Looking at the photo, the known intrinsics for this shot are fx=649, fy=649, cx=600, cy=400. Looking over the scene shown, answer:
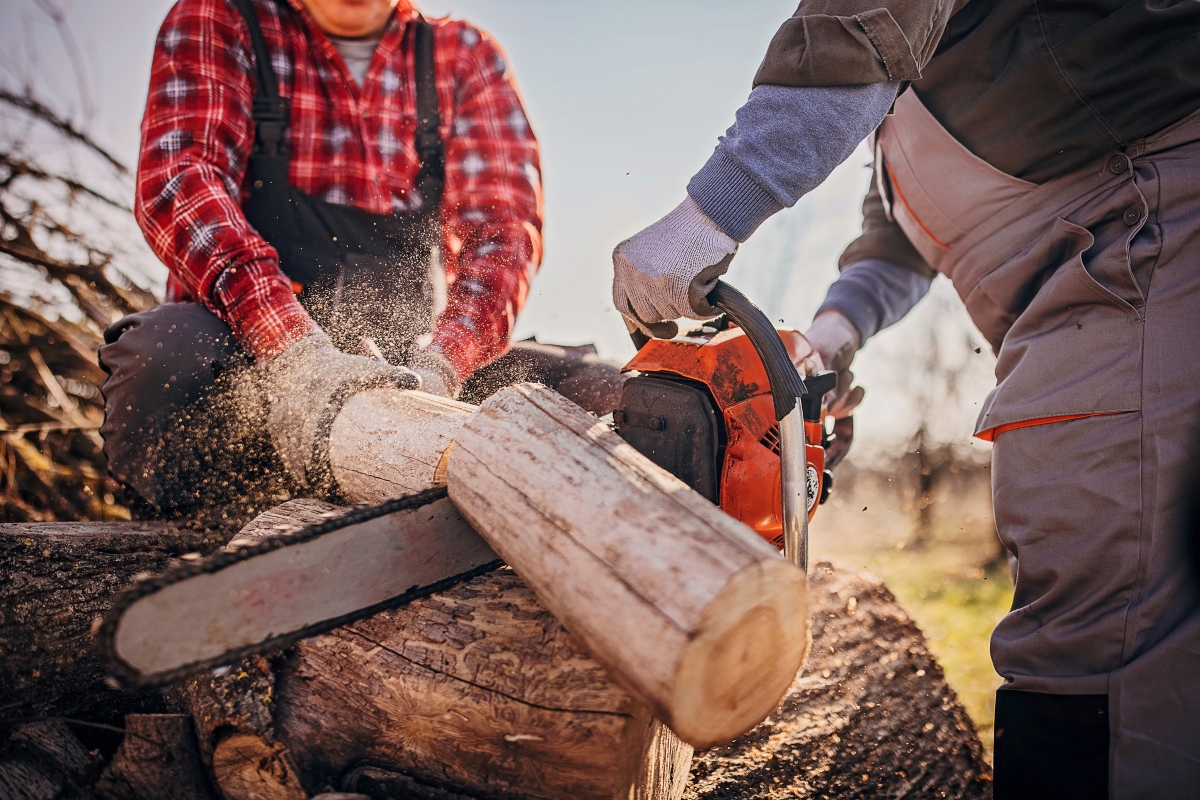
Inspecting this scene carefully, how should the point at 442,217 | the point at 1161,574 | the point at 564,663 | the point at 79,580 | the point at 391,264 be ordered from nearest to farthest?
1. the point at 564,663
2. the point at 1161,574
3. the point at 79,580
4. the point at 391,264
5. the point at 442,217

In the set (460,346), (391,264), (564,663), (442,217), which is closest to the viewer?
(564,663)

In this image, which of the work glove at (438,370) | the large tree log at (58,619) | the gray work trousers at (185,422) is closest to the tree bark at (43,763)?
the large tree log at (58,619)

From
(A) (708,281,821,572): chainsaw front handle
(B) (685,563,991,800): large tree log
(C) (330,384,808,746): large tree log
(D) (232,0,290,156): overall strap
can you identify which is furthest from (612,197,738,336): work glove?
(D) (232,0,290,156): overall strap

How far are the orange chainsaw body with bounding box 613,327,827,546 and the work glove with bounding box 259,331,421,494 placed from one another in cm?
69

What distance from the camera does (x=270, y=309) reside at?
1979mm

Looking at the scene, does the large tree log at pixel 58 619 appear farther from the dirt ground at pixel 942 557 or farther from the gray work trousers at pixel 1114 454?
the gray work trousers at pixel 1114 454

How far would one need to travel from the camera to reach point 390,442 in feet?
5.10

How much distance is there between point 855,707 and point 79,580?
2140 mm

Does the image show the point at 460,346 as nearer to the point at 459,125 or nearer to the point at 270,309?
the point at 270,309

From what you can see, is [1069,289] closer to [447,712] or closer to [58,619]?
[447,712]

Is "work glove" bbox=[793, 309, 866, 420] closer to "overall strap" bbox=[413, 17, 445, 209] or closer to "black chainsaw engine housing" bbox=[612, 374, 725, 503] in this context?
"black chainsaw engine housing" bbox=[612, 374, 725, 503]

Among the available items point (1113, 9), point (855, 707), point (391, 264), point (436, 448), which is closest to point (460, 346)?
point (391, 264)

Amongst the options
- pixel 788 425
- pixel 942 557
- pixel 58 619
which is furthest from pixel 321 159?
pixel 942 557

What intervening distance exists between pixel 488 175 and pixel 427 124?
0.31 m
